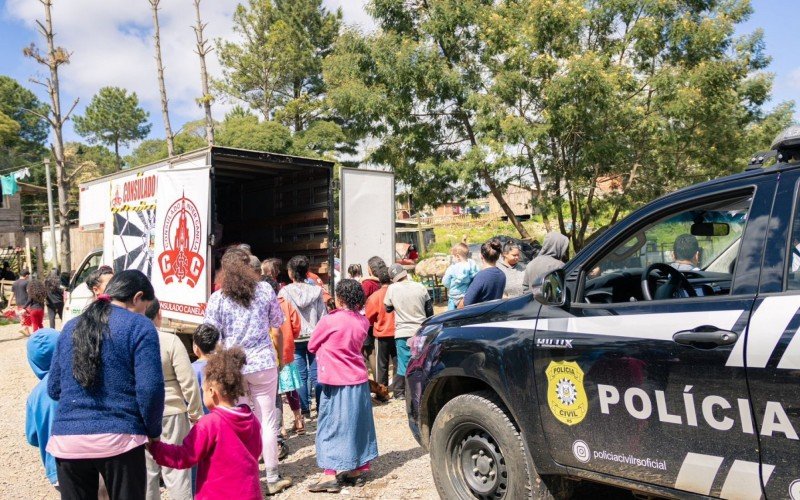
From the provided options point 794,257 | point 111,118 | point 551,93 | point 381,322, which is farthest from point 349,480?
point 111,118

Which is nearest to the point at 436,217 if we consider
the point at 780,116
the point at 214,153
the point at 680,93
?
the point at 780,116

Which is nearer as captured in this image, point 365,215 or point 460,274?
point 460,274

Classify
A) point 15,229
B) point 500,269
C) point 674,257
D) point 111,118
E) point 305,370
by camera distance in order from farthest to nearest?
point 111,118, point 15,229, point 500,269, point 305,370, point 674,257

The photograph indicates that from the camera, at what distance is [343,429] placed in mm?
4602

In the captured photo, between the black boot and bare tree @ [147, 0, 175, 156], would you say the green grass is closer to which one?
bare tree @ [147, 0, 175, 156]

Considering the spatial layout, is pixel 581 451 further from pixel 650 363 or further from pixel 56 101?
pixel 56 101

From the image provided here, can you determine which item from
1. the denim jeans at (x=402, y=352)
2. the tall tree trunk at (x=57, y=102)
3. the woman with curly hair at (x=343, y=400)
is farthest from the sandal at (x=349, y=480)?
the tall tree trunk at (x=57, y=102)

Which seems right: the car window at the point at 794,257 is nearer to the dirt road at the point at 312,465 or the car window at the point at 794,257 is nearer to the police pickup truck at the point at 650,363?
the police pickup truck at the point at 650,363

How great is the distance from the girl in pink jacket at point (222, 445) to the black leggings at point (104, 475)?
137 millimetres

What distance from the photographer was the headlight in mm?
4090

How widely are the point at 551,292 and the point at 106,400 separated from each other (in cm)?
216

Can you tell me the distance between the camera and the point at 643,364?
2732 mm

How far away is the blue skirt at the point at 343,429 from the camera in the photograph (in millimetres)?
4590

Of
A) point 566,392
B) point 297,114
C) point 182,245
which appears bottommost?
point 566,392
